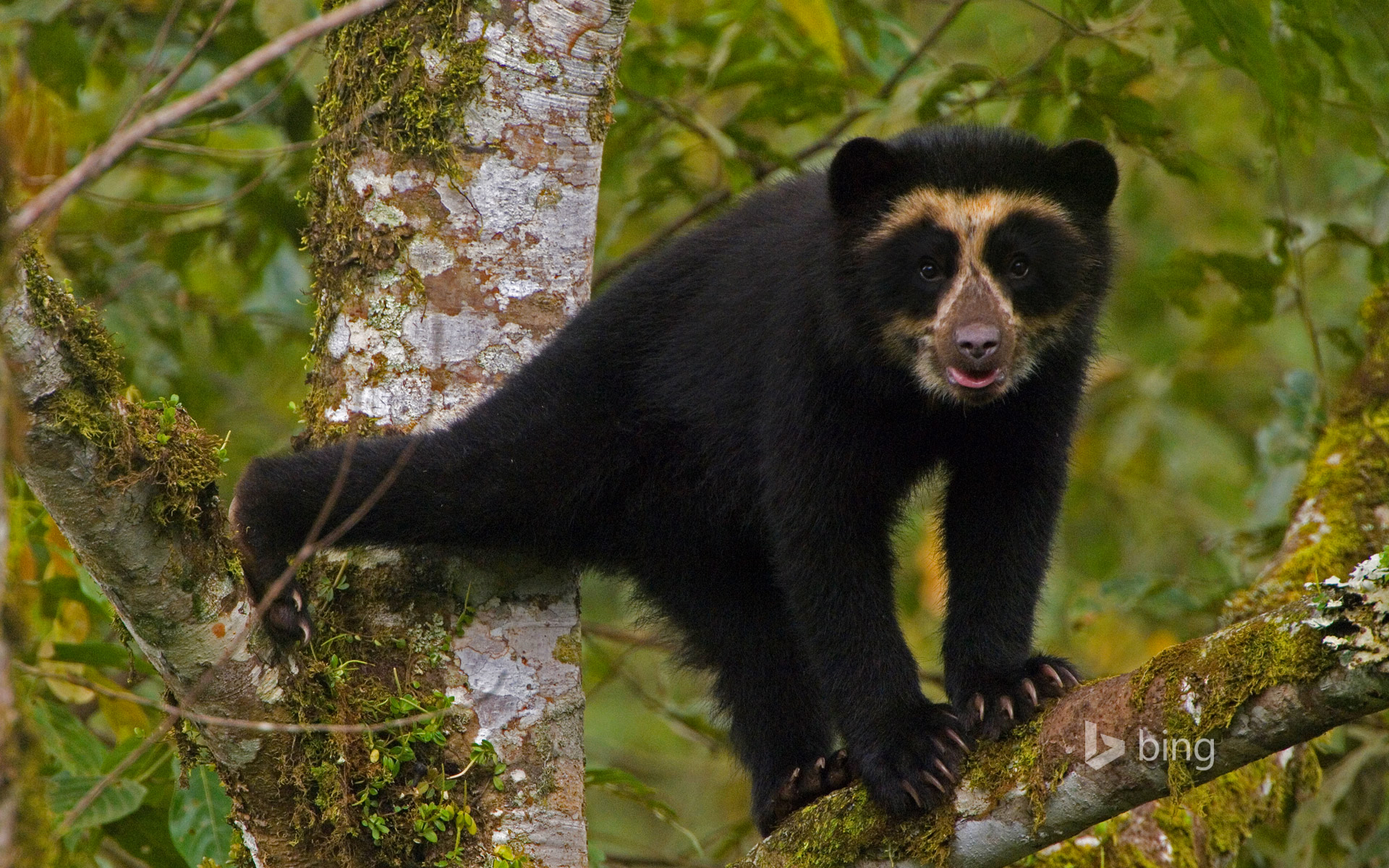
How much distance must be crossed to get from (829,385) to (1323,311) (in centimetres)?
569

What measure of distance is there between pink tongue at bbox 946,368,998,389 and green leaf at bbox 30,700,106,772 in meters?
2.98

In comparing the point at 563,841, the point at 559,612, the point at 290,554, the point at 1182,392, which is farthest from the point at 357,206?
the point at 1182,392

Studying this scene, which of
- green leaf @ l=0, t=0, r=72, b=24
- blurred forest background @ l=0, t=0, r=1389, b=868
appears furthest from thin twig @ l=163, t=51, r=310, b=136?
green leaf @ l=0, t=0, r=72, b=24

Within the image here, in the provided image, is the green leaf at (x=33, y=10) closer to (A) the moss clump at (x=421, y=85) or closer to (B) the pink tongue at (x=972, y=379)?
(A) the moss clump at (x=421, y=85)

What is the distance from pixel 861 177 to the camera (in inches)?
163

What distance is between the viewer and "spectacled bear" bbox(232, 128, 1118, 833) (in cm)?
393

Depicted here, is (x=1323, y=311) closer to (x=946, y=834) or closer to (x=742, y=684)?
(x=742, y=684)

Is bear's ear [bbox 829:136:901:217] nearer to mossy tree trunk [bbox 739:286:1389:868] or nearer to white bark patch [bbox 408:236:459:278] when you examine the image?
white bark patch [bbox 408:236:459:278]

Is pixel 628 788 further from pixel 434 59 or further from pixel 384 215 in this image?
pixel 434 59

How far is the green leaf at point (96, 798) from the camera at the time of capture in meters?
4.02

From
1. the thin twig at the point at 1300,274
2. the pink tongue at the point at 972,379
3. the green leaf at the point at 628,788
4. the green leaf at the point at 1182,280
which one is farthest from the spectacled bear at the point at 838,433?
the green leaf at the point at 1182,280

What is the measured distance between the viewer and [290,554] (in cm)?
413

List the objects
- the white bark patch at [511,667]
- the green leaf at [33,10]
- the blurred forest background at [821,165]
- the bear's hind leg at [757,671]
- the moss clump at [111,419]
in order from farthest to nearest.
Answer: the green leaf at [33,10], the bear's hind leg at [757,671], the blurred forest background at [821,165], the white bark patch at [511,667], the moss clump at [111,419]

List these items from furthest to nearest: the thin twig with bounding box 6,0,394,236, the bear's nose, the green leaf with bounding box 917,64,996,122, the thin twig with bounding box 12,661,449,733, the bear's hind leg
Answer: the green leaf with bounding box 917,64,996,122, the bear's hind leg, the bear's nose, the thin twig with bounding box 12,661,449,733, the thin twig with bounding box 6,0,394,236
